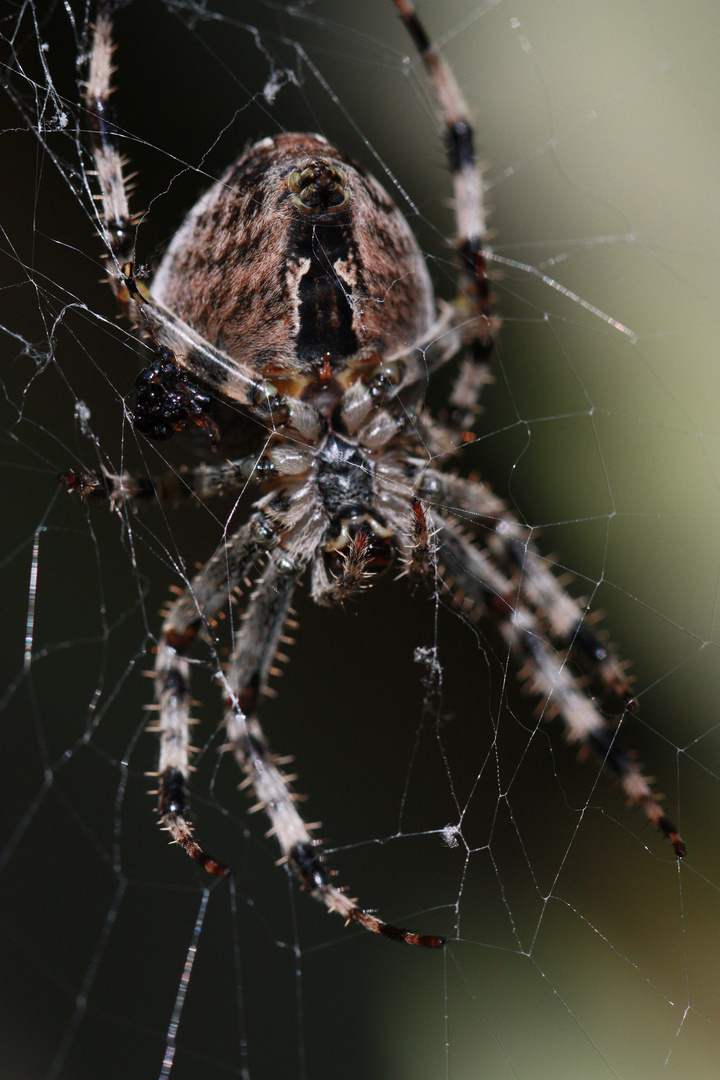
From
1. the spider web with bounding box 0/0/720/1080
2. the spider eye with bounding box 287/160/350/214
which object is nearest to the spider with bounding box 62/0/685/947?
the spider eye with bounding box 287/160/350/214

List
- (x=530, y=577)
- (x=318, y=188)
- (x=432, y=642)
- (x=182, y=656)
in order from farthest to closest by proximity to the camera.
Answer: (x=432, y=642), (x=530, y=577), (x=182, y=656), (x=318, y=188)

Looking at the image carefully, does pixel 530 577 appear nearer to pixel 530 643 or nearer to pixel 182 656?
pixel 530 643

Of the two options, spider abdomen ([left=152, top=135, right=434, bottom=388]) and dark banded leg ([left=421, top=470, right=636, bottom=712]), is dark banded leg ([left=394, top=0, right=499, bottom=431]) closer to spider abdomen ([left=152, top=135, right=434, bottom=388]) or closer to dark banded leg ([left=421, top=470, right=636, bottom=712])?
spider abdomen ([left=152, top=135, right=434, bottom=388])

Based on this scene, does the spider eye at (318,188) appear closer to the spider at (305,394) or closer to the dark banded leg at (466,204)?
the spider at (305,394)

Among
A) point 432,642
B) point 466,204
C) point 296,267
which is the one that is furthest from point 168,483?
point 432,642

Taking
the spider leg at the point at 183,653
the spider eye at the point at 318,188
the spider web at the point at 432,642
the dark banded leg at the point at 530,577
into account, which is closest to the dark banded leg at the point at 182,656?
the spider leg at the point at 183,653

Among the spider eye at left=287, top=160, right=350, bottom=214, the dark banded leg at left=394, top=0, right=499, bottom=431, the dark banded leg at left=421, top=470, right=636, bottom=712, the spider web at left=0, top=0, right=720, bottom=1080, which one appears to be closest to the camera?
the spider eye at left=287, top=160, right=350, bottom=214

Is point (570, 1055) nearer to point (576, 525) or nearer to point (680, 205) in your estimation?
point (576, 525)
